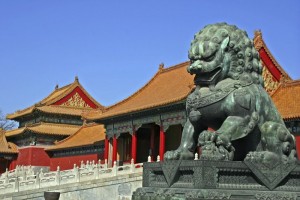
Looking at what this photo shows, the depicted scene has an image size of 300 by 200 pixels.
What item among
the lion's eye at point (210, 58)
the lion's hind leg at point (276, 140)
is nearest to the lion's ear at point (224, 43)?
the lion's eye at point (210, 58)

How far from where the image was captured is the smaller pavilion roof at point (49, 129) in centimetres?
3397

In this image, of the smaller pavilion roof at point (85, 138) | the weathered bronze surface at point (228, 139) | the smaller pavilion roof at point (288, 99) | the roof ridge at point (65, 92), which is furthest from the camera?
the roof ridge at point (65, 92)

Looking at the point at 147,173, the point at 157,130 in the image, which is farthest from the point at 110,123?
the point at 147,173

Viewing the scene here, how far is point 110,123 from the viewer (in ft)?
88.1

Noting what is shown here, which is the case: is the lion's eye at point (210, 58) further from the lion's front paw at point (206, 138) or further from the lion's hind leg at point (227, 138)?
the lion's front paw at point (206, 138)

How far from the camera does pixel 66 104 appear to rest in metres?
38.8

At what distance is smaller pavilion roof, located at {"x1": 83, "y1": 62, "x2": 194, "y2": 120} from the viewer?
2273cm

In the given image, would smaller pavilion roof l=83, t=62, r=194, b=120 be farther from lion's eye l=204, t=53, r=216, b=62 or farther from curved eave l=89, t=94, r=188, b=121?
lion's eye l=204, t=53, r=216, b=62

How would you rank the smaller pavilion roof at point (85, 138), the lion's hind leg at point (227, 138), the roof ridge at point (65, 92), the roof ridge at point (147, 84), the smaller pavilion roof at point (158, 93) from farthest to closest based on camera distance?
the roof ridge at point (65, 92), the smaller pavilion roof at point (85, 138), the roof ridge at point (147, 84), the smaller pavilion roof at point (158, 93), the lion's hind leg at point (227, 138)

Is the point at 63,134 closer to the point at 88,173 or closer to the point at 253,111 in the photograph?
the point at 88,173

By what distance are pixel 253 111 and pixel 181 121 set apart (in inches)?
654

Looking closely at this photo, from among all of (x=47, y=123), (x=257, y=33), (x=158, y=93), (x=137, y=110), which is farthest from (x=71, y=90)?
(x=257, y=33)

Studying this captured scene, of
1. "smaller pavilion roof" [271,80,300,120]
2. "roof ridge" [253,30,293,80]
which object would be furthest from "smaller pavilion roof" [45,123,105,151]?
"smaller pavilion roof" [271,80,300,120]

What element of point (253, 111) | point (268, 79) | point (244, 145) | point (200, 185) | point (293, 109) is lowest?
point (200, 185)
